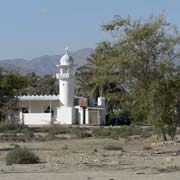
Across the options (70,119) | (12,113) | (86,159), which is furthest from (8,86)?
(70,119)

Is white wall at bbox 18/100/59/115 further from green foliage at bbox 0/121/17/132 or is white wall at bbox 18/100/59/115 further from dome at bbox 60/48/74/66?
green foliage at bbox 0/121/17/132

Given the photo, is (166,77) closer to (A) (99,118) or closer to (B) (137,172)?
(B) (137,172)

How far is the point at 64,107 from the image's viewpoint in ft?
273

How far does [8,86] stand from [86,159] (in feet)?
39.1

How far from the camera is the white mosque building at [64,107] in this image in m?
82.9

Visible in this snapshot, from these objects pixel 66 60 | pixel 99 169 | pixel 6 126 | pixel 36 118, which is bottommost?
pixel 99 169

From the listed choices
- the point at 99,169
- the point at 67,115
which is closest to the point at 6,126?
the point at 67,115

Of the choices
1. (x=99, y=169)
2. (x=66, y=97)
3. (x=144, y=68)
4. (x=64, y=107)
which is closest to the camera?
(x=99, y=169)

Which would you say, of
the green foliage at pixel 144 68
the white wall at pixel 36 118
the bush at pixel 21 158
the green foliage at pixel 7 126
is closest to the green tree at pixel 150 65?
the green foliage at pixel 144 68

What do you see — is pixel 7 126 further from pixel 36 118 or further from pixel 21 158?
pixel 21 158

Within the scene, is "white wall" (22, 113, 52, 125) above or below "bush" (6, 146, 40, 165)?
above

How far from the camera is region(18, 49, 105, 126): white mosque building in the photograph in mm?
82938

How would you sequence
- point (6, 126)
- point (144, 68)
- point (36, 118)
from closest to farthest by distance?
point (144, 68) → point (6, 126) → point (36, 118)

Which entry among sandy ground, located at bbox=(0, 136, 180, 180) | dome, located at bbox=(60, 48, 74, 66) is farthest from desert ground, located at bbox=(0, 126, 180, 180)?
dome, located at bbox=(60, 48, 74, 66)
